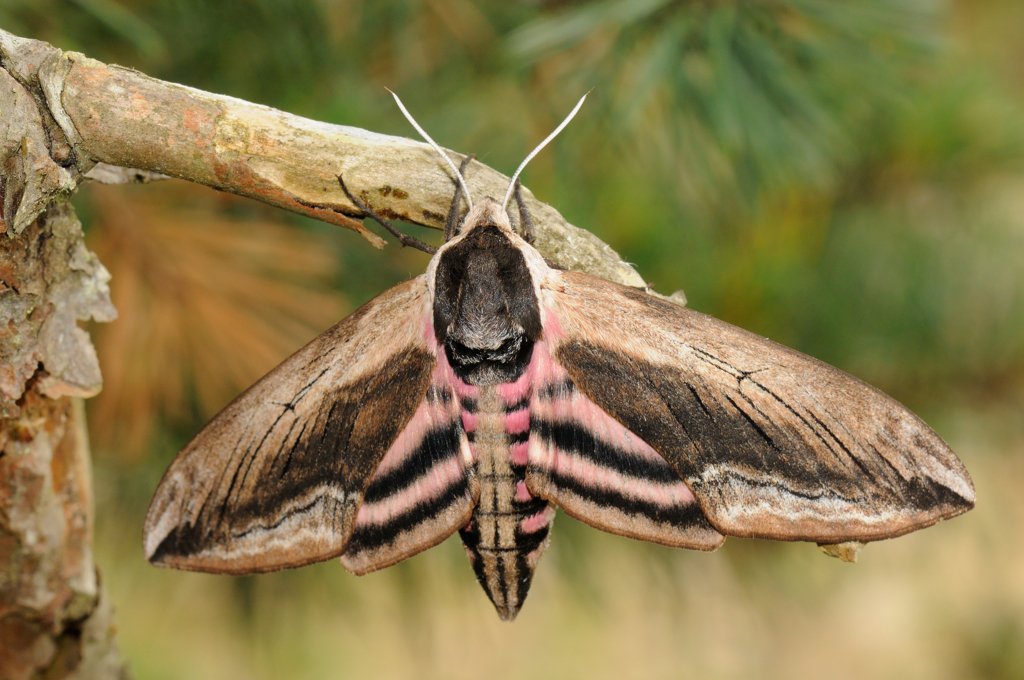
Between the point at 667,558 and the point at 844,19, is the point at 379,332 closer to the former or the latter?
the point at 844,19

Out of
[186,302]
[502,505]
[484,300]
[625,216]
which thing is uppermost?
[625,216]

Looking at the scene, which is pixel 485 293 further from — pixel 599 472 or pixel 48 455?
pixel 48 455

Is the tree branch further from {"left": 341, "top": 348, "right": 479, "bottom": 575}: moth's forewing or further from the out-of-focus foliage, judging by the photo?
the out-of-focus foliage

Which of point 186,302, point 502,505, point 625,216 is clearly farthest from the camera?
point 625,216

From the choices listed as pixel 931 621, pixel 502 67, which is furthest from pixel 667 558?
pixel 931 621

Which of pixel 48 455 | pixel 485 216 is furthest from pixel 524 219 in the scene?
pixel 48 455
